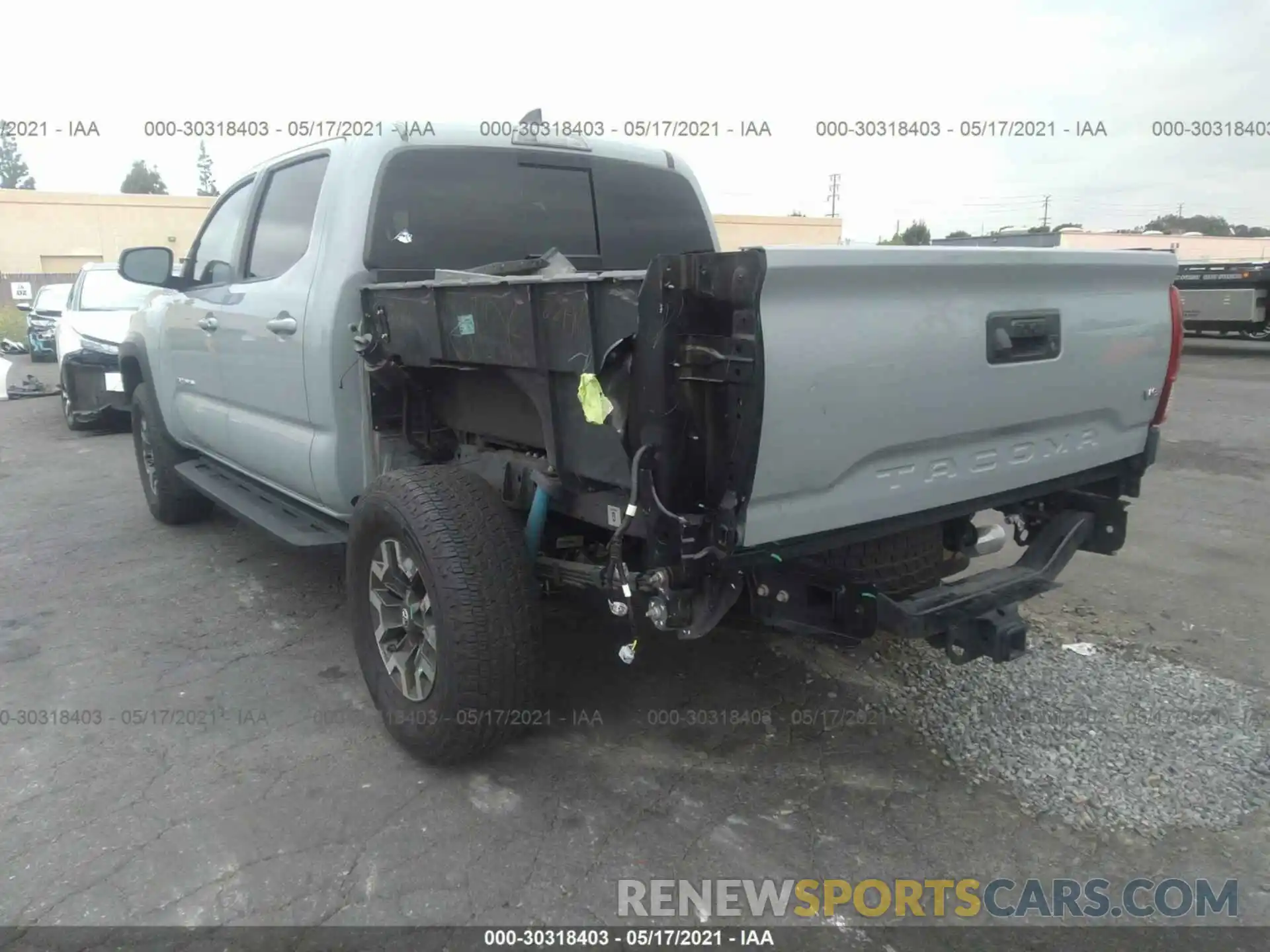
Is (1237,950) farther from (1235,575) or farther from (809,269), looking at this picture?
(1235,575)

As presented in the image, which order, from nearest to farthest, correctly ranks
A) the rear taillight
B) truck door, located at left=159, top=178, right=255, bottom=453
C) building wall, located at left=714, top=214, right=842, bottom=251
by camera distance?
the rear taillight, truck door, located at left=159, top=178, right=255, bottom=453, building wall, located at left=714, top=214, right=842, bottom=251

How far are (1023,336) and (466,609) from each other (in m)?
1.86

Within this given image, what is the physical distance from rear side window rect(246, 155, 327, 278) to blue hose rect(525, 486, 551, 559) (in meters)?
1.65

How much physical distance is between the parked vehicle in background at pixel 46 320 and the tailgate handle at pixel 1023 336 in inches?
744

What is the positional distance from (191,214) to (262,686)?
129 ft

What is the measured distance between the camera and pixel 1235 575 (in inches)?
198

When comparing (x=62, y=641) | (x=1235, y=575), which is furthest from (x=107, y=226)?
(x=1235, y=575)

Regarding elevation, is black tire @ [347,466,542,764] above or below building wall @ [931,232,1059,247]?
below

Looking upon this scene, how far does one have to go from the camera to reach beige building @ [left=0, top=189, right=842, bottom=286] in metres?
35.2

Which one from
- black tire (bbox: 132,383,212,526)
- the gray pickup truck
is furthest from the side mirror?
the gray pickup truck

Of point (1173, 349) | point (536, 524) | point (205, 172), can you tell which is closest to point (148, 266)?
point (536, 524)

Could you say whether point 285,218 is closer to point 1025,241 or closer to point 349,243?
point 349,243

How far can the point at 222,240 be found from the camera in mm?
5090

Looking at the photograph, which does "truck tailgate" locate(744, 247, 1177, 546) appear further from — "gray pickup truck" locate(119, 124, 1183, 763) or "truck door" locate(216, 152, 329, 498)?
"truck door" locate(216, 152, 329, 498)
